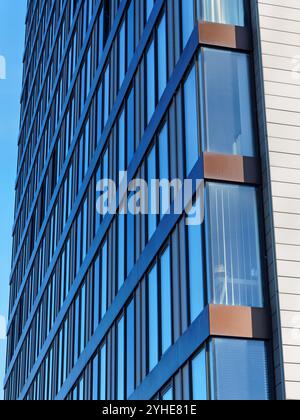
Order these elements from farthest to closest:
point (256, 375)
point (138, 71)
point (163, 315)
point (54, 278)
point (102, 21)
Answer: point (54, 278) → point (102, 21) → point (138, 71) → point (163, 315) → point (256, 375)

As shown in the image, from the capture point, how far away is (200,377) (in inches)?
842

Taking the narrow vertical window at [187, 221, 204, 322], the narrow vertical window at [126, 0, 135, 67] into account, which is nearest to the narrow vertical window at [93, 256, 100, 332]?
the narrow vertical window at [126, 0, 135, 67]

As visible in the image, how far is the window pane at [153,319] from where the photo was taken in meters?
26.3

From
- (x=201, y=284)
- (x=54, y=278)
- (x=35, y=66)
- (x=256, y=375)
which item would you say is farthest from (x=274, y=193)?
(x=35, y=66)

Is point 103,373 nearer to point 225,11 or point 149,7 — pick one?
point 149,7

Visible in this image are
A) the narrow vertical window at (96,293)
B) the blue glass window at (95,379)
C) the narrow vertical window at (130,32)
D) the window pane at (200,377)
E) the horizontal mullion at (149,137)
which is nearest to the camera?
the window pane at (200,377)

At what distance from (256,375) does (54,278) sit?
28835mm

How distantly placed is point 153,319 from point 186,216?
441 centimetres

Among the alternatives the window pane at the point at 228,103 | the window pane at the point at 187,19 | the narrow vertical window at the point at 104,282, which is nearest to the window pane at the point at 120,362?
the narrow vertical window at the point at 104,282

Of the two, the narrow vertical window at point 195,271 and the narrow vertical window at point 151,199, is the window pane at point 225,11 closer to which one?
the narrow vertical window at point 151,199

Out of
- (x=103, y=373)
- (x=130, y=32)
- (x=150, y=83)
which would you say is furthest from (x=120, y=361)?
(x=130, y=32)

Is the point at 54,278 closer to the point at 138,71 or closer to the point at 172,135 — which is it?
the point at 138,71

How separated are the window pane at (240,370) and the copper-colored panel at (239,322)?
20 centimetres

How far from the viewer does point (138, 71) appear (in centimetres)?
3228
